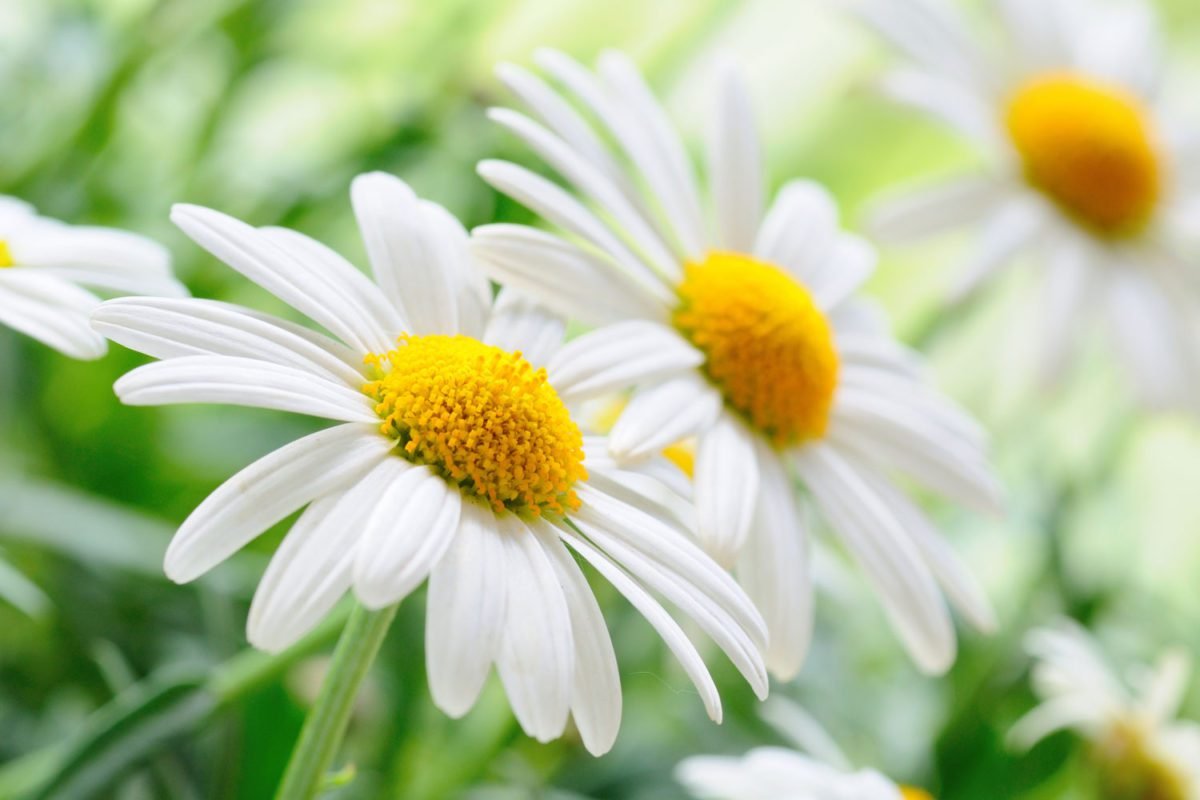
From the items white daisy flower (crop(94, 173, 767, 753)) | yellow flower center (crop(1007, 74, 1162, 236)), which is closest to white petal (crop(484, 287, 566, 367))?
white daisy flower (crop(94, 173, 767, 753))

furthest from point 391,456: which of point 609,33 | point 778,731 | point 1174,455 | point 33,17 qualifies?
point 1174,455

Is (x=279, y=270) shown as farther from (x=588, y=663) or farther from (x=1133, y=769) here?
(x=1133, y=769)

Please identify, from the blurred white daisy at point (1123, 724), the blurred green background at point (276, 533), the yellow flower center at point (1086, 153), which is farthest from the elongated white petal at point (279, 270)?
the yellow flower center at point (1086, 153)

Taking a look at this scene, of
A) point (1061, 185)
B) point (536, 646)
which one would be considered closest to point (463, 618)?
point (536, 646)

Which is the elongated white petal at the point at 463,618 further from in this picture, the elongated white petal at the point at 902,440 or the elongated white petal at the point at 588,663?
the elongated white petal at the point at 902,440

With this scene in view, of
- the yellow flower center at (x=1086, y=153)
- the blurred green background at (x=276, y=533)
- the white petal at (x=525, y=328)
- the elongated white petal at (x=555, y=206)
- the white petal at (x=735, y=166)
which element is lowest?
the blurred green background at (x=276, y=533)

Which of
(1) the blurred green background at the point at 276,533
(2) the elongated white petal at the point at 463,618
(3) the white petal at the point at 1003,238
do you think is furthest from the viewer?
(3) the white petal at the point at 1003,238
